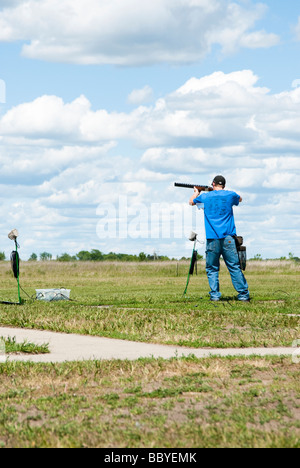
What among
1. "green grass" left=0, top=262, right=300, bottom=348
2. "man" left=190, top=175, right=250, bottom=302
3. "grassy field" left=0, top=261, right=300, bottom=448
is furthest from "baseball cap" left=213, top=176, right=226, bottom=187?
"grassy field" left=0, top=261, right=300, bottom=448

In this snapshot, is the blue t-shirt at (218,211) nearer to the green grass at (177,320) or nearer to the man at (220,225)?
the man at (220,225)

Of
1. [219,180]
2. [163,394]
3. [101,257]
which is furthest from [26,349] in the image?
[101,257]

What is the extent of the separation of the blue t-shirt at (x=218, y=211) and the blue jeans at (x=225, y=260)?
0.53 feet

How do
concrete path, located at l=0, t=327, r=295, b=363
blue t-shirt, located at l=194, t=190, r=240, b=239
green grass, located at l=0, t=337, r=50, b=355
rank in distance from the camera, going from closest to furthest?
concrete path, located at l=0, t=327, r=295, b=363 → green grass, located at l=0, t=337, r=50, b=355 → blue t-shirt, located at l=194, t=190, r=240, b=239

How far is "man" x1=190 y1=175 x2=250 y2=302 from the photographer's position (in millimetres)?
16484

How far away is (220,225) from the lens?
16.6 meters

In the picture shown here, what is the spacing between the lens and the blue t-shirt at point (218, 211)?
16.5m

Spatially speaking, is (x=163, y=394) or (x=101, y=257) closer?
(x=163, y=394)

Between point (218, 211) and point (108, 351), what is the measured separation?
281 inches

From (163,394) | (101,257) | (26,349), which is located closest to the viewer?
(163,394)

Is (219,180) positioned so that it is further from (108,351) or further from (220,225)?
(108,351)

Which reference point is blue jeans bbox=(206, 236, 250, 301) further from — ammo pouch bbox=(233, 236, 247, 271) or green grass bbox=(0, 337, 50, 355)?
green grass bbox=(0, 337, 50, 355)

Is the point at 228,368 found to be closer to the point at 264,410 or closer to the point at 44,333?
the point at 264,410
